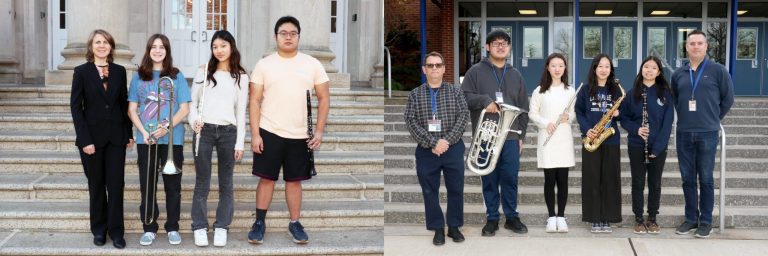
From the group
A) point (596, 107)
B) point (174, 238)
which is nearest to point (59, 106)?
point (174, 238)

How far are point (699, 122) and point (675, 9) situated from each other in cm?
1602

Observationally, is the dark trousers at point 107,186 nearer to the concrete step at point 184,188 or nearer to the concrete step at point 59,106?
the concrete step at point 184,188

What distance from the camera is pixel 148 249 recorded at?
633 centimetres

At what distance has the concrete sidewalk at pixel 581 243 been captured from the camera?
22.0 feet

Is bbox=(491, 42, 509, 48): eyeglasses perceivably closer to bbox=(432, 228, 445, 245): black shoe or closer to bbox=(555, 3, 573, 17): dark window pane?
bbox=(432, 228, 445, 245): black shoe

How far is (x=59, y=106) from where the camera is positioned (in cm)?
1021

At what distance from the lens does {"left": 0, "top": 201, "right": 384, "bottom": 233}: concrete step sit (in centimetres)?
691

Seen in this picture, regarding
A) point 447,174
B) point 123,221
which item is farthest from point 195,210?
point 447,174

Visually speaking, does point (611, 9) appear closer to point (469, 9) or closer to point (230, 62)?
point (469, 9)

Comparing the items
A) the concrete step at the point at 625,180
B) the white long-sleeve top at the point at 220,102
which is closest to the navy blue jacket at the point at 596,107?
the concrete step at the point at 625,180

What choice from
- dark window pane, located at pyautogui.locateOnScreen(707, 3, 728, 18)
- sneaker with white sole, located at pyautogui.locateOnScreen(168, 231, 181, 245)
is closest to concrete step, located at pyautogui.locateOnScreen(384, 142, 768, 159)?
sneaker with white sole, located at pyautogui.locateOnScreen(168, 231, 181, 245)

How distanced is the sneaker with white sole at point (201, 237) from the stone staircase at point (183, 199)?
0.06 metres

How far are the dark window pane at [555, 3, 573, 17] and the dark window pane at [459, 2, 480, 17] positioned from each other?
214 cm

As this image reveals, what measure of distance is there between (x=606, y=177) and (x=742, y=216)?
4.69 ft
